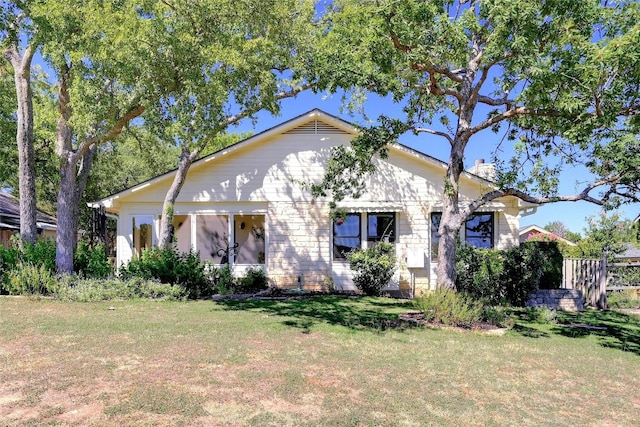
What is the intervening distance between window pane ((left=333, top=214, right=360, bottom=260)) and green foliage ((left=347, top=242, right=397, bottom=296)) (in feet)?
2.07

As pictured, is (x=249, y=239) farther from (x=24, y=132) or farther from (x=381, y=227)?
(x=24, y=132)

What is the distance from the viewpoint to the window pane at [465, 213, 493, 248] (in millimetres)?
13664

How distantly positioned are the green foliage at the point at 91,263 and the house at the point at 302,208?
163 centimetres

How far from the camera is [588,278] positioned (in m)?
12.8

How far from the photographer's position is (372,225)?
45.7 feet

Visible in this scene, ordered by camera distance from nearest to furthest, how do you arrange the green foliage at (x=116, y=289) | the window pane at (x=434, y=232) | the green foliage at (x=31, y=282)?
the green foliage at (x=116, y=289) < the green foliage at (x=31, y=282) < the window pane at (x=434, y=232)

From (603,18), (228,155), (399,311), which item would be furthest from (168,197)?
(603,18)

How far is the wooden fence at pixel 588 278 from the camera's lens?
490 inches

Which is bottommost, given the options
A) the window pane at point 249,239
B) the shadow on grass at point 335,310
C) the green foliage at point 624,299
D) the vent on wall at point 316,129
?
the green foliage at point 624,299

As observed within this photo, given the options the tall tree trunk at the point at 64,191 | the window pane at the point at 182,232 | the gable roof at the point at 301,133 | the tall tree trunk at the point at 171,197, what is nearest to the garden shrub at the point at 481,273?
the gable roof at the point at 301,133

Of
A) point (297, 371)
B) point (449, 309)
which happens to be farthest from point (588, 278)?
point (297, 371)

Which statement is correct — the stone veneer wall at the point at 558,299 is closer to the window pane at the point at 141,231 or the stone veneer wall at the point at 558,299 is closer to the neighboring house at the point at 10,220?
the window pane at the point at 141,231

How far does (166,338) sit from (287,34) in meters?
9.70

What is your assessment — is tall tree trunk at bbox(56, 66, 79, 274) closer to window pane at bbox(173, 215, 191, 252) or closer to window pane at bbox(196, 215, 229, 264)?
window pane at bbox(173, 215, 191, 252)
